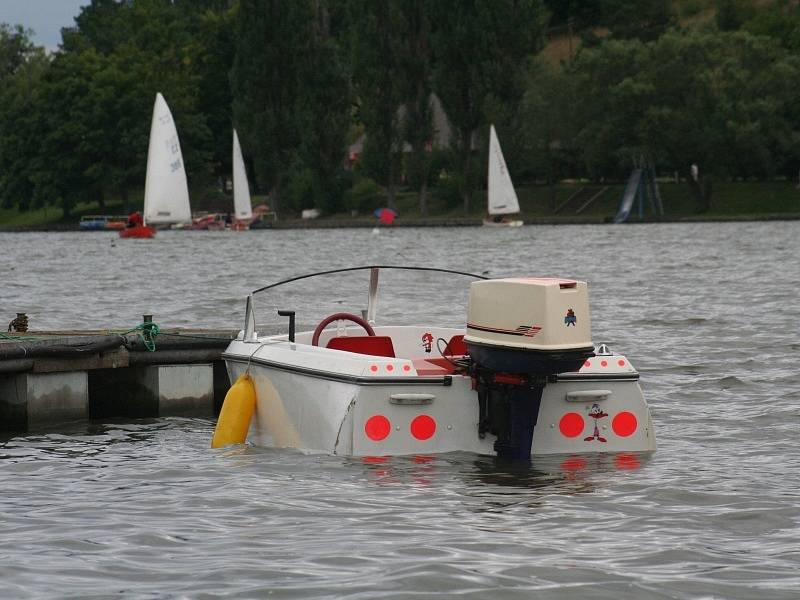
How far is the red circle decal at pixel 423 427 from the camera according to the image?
10.9 m

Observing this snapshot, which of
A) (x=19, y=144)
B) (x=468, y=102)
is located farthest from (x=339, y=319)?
(x=19, y=144)

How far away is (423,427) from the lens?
35.8 feet

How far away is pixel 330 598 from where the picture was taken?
7.88 metres

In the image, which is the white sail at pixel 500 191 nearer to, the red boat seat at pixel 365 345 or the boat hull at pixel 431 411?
the red boat seat at pixel 365 345

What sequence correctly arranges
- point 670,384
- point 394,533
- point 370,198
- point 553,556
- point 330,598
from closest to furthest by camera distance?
point 330,598 → point 553,556 → point 394,533 → point 670,384 → point 370,198

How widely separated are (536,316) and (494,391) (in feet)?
2.46

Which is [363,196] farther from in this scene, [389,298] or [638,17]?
[389,298]

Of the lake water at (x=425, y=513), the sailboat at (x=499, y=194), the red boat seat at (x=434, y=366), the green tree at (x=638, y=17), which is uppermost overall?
the green tree at (x=638, y=17)

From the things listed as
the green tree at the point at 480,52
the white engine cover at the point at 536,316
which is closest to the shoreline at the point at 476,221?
the green tree at the point at 480,52

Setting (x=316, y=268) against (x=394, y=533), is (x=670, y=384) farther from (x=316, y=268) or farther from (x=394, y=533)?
(x=316, y=268)

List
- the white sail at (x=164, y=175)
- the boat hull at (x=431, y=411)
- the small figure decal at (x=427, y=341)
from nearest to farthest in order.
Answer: the boat hull at (x=431, y=411) → the small figure decal at (x=427, y=341) → the white sail at (x=164, y=175)

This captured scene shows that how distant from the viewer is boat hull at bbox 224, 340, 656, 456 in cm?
1084

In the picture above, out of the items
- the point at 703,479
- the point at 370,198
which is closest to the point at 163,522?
the point at 703,479

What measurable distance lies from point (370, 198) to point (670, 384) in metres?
70.2
